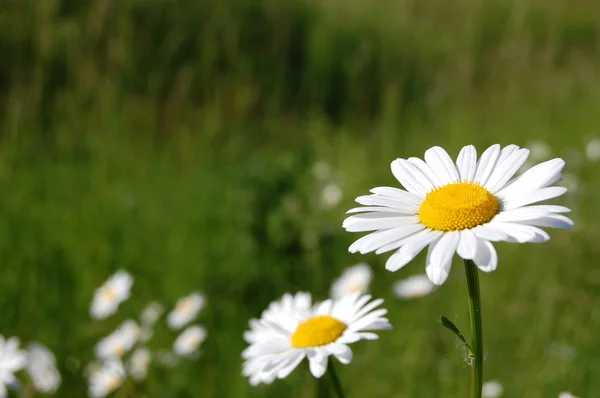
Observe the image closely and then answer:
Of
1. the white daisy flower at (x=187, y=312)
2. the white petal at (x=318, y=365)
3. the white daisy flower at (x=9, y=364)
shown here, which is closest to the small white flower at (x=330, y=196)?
the white daisy flower at (x=187, y=312)

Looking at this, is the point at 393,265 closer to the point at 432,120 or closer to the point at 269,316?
the point at 269,316

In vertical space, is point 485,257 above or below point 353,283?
below

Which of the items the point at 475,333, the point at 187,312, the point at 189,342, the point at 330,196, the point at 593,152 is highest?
the point at 330,196

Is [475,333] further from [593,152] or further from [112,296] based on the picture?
[593,152]

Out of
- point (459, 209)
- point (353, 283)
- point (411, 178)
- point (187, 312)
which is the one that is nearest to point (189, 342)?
point (187, 312)

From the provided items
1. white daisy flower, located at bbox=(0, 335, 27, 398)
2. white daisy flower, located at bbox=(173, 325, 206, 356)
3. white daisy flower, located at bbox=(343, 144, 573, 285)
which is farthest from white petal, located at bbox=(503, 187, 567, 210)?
white daisy flower, located at bbox=(173, 325, 206, 356)

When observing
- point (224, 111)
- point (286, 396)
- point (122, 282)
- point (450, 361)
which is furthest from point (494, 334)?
point (224, 111)

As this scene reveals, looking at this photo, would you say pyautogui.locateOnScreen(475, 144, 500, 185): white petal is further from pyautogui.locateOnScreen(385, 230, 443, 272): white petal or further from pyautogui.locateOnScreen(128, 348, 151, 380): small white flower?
pyautogui.locateOnScreen(128, 348, 151, 380): small white flower

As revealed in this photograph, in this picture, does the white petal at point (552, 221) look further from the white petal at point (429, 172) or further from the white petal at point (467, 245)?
the white petal at point (429, 172)
